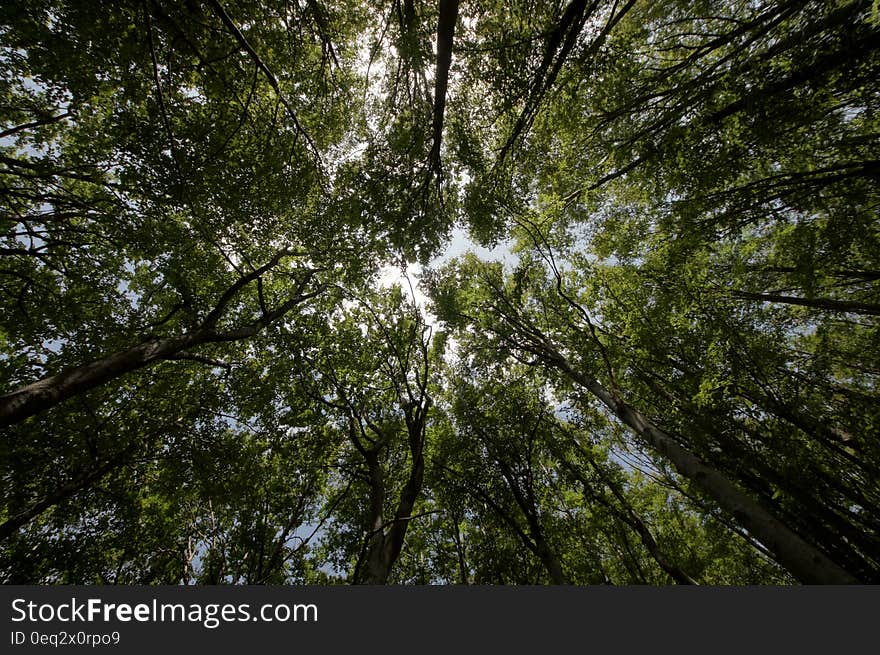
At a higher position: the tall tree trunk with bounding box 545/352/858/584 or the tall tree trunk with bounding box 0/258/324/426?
the tall tree trunk with bounding box 0/258/324/426

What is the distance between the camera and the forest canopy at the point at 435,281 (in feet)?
14.1

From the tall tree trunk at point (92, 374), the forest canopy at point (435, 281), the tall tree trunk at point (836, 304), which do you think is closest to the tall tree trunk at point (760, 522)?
Answer: the forest canopy at point (435, 281)

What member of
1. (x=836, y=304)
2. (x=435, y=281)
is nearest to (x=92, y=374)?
(x=435, y=281)

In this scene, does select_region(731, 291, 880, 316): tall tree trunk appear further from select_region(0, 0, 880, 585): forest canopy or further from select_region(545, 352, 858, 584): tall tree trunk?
select_region(545, 352, 858, 584): tall tree trunk

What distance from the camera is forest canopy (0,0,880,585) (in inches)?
169

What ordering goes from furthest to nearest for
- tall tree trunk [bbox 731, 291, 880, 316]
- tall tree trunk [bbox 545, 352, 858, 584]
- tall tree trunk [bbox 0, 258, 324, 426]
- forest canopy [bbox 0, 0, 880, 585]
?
tall tree trunk [bbox 731, 291, 880, 316] → forest canopy [bbox 0, 0, 880, 585] → tall tree trunk [bbox 0, 258, 324, 426] → tall tree trunk [bbox 545, 352, 858, 584]

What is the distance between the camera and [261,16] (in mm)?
4762

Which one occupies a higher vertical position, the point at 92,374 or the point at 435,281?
the point at 435,281

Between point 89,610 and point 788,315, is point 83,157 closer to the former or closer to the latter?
point 89,610

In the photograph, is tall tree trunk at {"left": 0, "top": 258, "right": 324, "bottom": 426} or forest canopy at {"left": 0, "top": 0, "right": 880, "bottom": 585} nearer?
tall tree trunk at {"left": 0, "top": 258, "right": 324, "bottom": 426}

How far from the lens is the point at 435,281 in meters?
9.72

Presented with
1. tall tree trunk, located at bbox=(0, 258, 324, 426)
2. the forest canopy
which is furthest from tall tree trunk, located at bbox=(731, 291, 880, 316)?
tall tree trunk, located at bbox=(0, 258, 324, 426)

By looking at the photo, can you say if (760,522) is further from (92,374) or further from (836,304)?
(92,374)

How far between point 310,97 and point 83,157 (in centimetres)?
443
